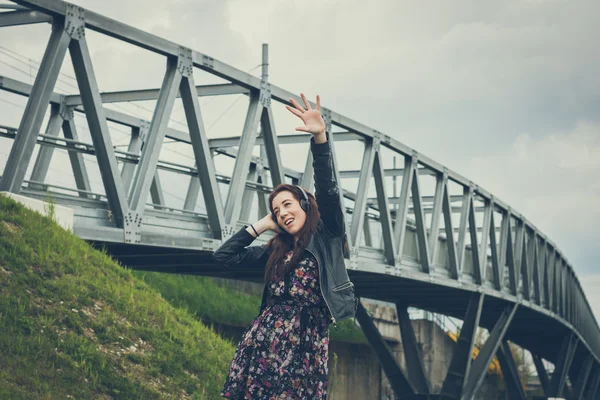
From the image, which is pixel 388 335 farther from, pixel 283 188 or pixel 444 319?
pixel 283 188

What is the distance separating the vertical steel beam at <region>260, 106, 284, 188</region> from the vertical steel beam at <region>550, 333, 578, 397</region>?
3158 cm

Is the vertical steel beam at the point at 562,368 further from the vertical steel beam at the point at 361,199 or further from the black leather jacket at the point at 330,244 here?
the black leather jacket at the point at 330,244

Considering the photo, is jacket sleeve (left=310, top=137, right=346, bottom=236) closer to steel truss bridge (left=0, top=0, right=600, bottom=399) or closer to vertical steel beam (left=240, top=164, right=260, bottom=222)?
steel truss bridge (left=0, top=0, right=600, bottom=399)

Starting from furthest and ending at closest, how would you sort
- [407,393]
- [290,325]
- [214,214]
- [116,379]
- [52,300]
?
[407,393], [214,214], [52,300], [116,379], [290,325]

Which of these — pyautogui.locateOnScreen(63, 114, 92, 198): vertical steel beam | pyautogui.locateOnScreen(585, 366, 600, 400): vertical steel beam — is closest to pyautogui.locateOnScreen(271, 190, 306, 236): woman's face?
pyautogui.locateOnScreen(63, 114, 92, 198): vertical steel beam

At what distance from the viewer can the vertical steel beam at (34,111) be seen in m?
12.4

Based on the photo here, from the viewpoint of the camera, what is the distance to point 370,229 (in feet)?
80.4

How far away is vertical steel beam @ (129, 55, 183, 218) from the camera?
46.1 ft

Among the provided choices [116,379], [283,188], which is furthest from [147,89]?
[283,188]

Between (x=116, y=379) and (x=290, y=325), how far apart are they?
4.22 metres

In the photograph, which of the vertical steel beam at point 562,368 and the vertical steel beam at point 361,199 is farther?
the vertical steel beam at point 562,368

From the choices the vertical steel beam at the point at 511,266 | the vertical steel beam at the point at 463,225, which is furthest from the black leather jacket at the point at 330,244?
the vertical steel beam at the point at 511,266

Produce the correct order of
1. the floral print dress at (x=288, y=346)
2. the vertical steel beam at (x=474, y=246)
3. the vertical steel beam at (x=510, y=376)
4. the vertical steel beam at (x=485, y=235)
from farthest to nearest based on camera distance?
the vertical steel beam at (x=510, y=376), the vertical steel beam at (x=485, y=235), the vertical steel beam at (x=474, y=246), the floral print dress at (x=288, y=346)

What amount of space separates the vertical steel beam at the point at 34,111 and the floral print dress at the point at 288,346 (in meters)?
7.58
